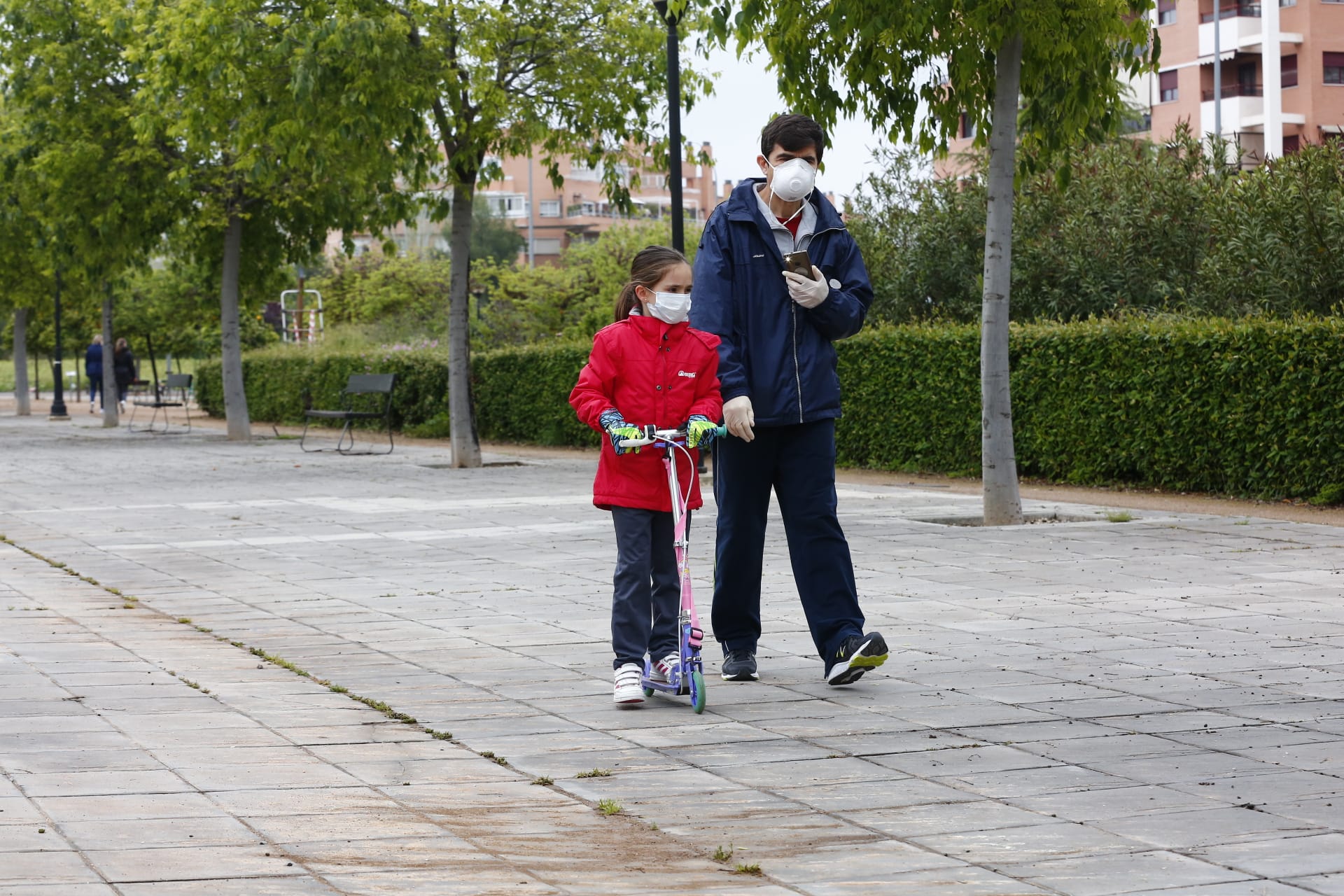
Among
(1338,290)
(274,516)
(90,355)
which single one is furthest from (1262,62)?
(274,516)

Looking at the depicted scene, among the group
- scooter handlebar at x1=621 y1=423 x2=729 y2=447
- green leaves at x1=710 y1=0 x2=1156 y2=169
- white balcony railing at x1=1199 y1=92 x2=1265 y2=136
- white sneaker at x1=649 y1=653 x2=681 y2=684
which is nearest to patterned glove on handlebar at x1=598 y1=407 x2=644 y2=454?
scooter handlebar at x1=621 y1=423 x2=729 y2=447

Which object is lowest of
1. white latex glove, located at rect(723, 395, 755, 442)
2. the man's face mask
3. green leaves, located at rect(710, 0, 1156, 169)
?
white latex glove, located at rect(723, 395, 755, 442)

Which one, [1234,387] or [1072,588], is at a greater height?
[1234,387]

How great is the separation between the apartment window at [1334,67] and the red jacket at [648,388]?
5100 cm

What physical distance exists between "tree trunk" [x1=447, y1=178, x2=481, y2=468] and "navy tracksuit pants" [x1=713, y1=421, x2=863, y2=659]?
1319cm

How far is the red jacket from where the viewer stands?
5863mm

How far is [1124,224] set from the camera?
65.8 feet

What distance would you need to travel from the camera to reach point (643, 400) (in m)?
5.87

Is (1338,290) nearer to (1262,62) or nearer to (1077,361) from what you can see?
(1077,361)

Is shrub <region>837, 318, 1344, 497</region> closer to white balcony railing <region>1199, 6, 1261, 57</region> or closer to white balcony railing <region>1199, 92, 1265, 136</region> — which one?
white balcony railing <region>1199, 92, 1265, 136</region>

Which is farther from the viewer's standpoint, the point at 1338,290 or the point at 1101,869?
the point at 1338,290

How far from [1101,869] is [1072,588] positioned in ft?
16.0

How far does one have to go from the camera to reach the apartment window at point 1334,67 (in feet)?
169

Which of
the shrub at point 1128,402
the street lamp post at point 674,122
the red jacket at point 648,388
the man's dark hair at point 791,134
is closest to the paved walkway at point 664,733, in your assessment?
the red jacket at point 648,388
